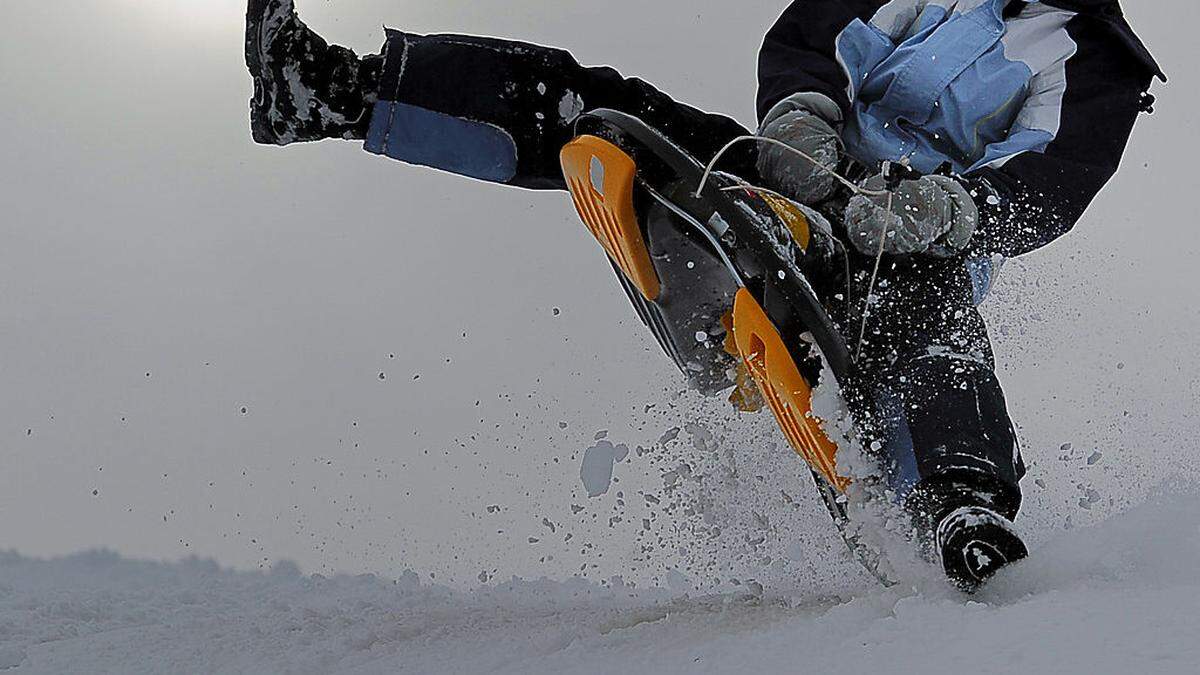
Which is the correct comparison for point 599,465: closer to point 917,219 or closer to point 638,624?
point 638,624

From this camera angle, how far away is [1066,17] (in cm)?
100

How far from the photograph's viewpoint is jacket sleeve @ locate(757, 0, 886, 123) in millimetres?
1048

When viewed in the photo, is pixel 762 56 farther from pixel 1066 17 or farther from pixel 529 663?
pixel 529 663

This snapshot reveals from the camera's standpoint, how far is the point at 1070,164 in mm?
940

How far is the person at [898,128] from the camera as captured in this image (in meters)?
0.82

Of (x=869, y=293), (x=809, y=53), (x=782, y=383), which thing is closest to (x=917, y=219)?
(x=869, y=293)

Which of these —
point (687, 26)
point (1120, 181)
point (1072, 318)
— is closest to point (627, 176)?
point (1072, 318)

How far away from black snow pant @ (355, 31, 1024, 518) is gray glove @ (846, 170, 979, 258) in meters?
0.04

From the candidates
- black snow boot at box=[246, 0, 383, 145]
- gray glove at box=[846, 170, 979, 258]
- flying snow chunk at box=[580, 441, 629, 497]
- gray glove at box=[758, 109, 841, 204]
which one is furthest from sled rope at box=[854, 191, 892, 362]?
black snow boot at box=[246, 0, 383, 145]

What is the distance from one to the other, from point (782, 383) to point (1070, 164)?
379mm

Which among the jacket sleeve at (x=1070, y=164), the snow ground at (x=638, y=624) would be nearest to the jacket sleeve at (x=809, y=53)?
the jacket sleeve at (x=1070, y=164)

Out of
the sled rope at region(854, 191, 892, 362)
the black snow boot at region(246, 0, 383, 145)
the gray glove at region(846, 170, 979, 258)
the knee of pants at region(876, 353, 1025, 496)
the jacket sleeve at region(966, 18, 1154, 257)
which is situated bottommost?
the knee of pants at region(876, 353, 1025, 496)

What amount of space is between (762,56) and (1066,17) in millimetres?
282

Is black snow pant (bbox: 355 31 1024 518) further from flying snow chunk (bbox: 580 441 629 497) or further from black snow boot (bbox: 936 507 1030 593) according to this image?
flying snow chunk (bbox: 580 441 629 497)
